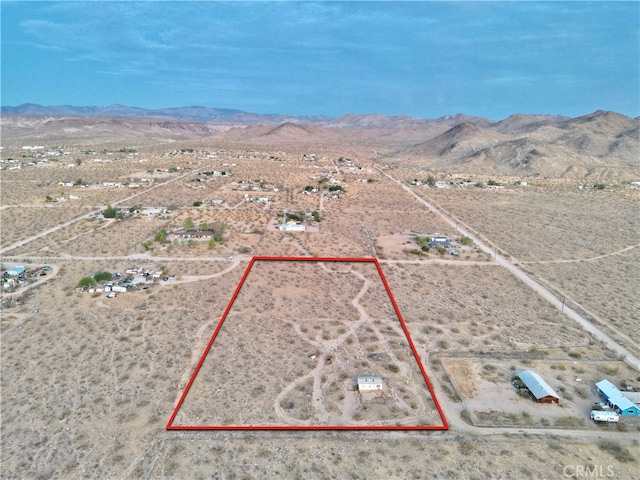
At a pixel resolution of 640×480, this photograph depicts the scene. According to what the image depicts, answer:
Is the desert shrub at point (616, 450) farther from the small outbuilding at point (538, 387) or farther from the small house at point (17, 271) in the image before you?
the small house at point (17, 271)

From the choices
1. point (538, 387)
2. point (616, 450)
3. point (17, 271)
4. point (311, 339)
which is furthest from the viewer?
point (17, 271)

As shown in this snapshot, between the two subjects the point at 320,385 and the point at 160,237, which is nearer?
the point at 320,385

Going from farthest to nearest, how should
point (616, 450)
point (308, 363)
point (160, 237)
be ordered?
point (160, 237) < point (308, 363) < point (616, 450)

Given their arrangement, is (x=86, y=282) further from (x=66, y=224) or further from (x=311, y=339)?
(x=66, y=224)

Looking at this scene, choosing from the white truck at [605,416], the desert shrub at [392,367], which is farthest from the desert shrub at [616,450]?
the desert shrub at [392,367]

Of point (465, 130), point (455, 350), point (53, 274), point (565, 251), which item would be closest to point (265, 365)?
point (455, 350)

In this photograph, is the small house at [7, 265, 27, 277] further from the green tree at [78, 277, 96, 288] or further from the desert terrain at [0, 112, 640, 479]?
the green tree at [78, 277, 96, 288]

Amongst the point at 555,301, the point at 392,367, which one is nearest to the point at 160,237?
the point at 392,367

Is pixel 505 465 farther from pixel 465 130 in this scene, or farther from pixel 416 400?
pixel 465 130
